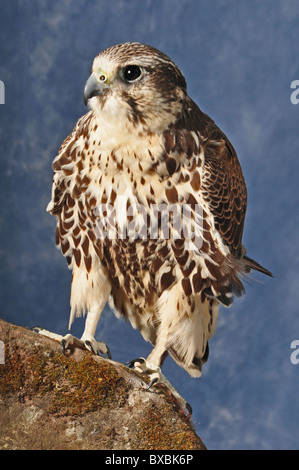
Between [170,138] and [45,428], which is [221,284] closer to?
[170,138]

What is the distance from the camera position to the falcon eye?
362 centimetres

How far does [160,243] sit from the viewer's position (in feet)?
12.6

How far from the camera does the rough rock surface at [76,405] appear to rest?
3.34m

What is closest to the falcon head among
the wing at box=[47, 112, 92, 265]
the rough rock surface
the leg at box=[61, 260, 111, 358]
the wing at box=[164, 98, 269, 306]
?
the wing at box=[164, 98, 269, 306]

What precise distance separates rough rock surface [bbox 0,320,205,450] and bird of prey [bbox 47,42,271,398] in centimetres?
16

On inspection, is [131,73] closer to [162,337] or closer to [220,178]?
[220,178]

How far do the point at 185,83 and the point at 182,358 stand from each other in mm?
1728

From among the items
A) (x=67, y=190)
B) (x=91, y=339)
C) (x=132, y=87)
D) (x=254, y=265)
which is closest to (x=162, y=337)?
(x=91, y=339)

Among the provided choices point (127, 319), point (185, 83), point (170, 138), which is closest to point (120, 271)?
point (127, 319)

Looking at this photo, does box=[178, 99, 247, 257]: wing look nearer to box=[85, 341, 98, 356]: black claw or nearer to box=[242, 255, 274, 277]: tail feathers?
box=[242, 255, 274, 277]: tail feathers

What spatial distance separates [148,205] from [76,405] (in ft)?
3.79

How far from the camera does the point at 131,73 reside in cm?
363

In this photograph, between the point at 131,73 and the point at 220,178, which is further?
the point at 220,178

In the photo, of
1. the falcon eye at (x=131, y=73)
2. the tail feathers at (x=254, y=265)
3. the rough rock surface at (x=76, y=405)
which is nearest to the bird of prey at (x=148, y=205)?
the falcon eye at (x=131, y=73)
